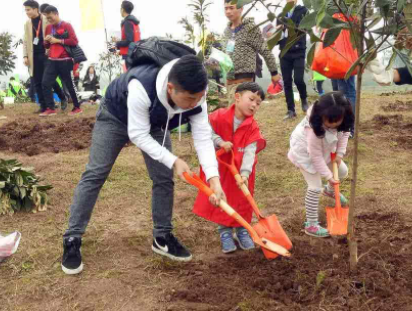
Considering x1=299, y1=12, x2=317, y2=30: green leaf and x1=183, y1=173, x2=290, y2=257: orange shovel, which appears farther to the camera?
x1=183, y1=173, x2=290, y2=257: orange shovel

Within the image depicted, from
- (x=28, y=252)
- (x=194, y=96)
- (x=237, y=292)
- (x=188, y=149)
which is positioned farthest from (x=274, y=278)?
(x=188, y=149)

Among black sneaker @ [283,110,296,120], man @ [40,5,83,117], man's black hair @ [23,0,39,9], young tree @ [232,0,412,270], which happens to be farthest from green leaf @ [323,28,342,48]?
man's black hair @ [23,0,39,9]

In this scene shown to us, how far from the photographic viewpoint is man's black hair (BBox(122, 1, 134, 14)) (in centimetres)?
734

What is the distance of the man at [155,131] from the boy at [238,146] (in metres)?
0.27

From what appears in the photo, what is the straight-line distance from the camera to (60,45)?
6914 millimetres

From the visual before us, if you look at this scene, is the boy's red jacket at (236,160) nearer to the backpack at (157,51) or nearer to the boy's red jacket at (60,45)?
the backpack at (157,51)

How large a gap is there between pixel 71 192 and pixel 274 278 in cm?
220

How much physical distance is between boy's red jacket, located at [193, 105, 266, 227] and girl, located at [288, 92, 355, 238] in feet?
1.10

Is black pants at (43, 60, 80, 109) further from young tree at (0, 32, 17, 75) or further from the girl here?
young tree at (0, 32, 17, 75)

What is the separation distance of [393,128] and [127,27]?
4.16m

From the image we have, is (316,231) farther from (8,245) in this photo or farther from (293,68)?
(293,68)

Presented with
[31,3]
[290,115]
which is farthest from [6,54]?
[290,115]

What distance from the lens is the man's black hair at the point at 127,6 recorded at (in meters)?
7.34

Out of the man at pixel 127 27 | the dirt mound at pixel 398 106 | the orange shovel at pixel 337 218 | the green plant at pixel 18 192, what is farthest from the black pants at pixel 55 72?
the orange shovel at pixel 337 218
